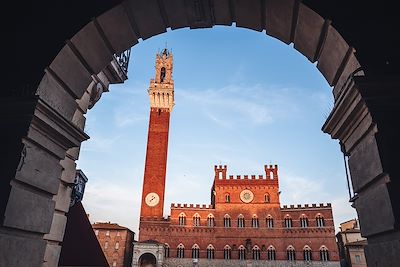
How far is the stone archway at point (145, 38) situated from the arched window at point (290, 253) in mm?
41012

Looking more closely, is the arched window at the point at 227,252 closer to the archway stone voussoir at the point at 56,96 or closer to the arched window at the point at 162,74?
the arched window at the point at 162,74

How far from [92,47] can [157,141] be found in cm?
4468

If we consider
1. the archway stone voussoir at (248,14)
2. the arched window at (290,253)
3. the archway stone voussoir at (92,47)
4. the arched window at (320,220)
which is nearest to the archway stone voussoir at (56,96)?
the archway stone voussoir at (92,47)

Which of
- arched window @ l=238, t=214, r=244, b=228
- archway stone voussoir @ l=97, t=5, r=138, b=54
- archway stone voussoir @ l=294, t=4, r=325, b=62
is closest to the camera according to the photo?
archway stone voussoir @ l=294, t=4, r=325, b=62

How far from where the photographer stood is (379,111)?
8.83 feet

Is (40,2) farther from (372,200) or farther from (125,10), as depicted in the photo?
(372,200)

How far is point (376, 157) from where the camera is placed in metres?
2.62

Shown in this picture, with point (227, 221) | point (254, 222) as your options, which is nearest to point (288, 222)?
point (254, 222)

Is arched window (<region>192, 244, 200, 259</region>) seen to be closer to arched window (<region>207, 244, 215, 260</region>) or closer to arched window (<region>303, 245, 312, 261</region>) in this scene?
arched window (<region>207, 244, 215, 260</region>)

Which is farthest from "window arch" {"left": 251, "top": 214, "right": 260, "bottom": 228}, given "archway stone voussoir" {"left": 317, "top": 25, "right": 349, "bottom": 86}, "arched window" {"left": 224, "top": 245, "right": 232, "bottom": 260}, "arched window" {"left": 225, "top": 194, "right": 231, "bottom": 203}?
"archway stone voussoir" {"left": 317, "top": 25, "right": 349, "bottom": 86}

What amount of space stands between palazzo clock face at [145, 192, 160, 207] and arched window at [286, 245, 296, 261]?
20.1m

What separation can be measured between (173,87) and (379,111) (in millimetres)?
49765

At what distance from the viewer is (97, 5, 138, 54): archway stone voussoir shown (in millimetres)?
3600

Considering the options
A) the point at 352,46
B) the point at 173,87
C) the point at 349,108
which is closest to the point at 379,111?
the point at 349,108
